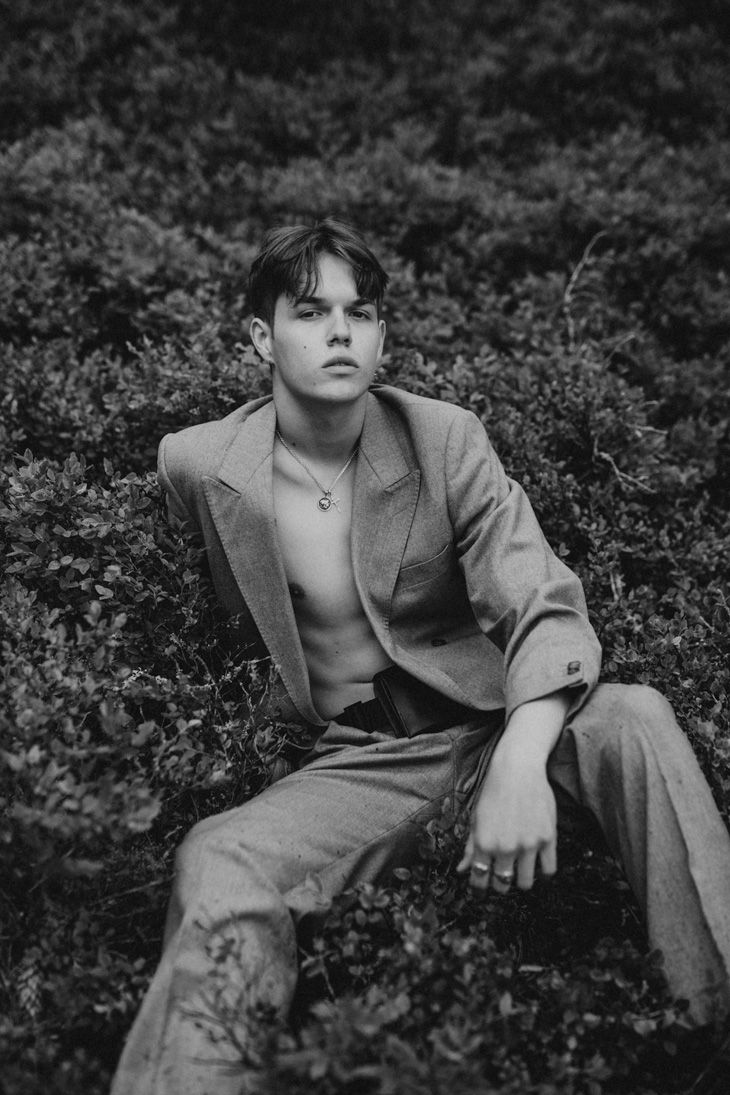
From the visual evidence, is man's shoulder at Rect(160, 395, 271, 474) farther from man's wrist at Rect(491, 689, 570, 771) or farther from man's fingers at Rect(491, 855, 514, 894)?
man's fingers at Rect(491, 855, 514, 894)

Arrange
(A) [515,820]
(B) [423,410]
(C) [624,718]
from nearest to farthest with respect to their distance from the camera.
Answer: (A) [515,820]
(C) [624,718]
(B) [423,410]

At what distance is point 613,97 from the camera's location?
6.84 meters

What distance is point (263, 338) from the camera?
10.3 ft

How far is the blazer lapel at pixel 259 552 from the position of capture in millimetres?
2791

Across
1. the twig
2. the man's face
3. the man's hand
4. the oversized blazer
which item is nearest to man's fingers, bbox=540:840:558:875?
the man's hand

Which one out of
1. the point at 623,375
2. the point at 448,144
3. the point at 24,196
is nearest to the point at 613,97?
the point at 448,144

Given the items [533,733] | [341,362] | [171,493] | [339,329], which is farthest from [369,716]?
[339,329]

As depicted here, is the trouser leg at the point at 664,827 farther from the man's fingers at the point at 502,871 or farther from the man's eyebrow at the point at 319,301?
the man's eyebrow at the point at 319,301

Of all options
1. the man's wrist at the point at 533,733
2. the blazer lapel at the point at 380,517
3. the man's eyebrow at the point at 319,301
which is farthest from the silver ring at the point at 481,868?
the man's eyebrow at the point at 319,301

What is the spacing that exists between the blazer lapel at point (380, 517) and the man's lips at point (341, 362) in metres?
0.27

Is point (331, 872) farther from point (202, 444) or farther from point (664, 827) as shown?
point (202, 444)

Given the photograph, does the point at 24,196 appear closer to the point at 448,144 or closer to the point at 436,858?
the point at 448,144

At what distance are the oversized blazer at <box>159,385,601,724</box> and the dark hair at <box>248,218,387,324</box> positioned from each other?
15.2 inches

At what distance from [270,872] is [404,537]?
1093mm
